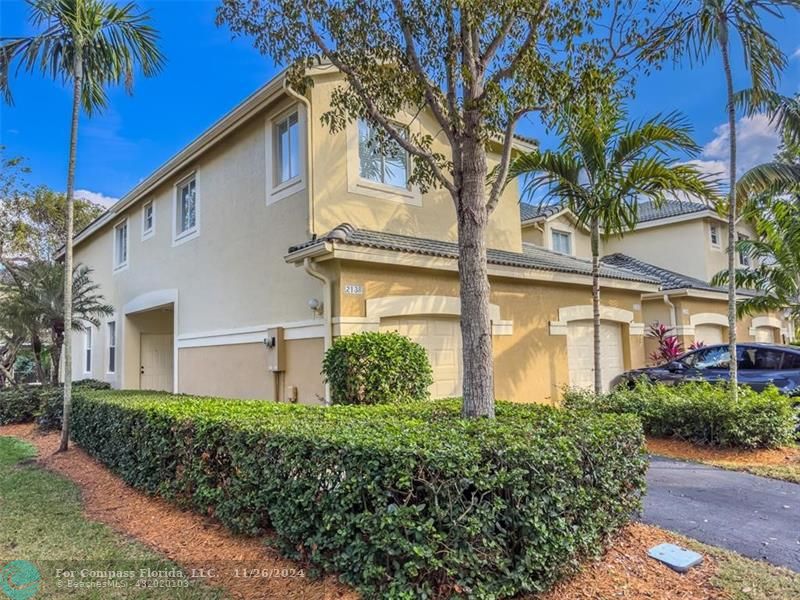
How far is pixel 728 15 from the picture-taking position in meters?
8.46

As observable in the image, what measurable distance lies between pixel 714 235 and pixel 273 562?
21138 mm

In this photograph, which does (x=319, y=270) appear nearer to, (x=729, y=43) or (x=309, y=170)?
(x=309, y=170)

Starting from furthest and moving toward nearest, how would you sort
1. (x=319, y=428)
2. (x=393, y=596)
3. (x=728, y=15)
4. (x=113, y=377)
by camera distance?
1. (x=113, y=377)
2. (x=728, y=15)
3. (x=319, y=428)
4. (x=393, y=596)

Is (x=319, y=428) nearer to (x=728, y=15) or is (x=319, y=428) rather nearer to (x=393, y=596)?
(x=393, y=596)

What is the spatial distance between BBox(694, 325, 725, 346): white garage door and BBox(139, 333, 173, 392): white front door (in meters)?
17.7

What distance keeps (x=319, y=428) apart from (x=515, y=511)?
72.4 inches

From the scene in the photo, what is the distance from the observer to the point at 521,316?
1145cm

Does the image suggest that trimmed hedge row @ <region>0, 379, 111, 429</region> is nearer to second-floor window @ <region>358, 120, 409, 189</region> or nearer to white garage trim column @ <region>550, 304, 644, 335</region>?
second-floor window @ <region>358, 120, 409, 189</region>

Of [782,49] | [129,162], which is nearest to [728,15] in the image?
[782,49]

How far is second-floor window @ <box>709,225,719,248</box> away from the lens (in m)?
19.9

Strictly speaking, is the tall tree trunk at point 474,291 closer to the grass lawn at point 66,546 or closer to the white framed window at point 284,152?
the grass lawn at point 66,546

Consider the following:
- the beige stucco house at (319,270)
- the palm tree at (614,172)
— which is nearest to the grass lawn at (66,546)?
the beige stucco house at (319,270)

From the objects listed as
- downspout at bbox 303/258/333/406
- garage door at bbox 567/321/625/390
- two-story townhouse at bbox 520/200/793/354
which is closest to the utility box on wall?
downspout at bbox 303/258/333/406

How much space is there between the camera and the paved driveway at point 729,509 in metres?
4.84
